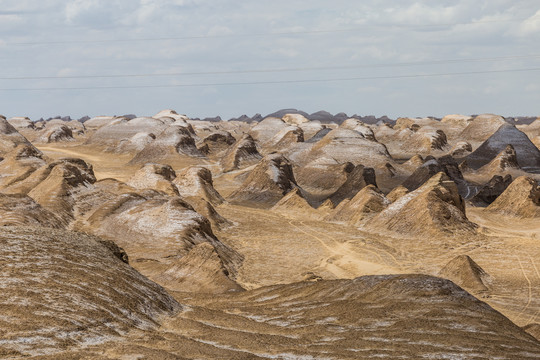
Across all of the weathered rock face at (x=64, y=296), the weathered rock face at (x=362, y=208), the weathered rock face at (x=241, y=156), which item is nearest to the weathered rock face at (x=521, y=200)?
the weathered rock face at (x=362, y=208)

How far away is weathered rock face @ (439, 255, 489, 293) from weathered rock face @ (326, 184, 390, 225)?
601 inches

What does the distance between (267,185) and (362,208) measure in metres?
15.4

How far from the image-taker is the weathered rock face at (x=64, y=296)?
1322cm

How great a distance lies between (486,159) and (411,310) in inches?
3099

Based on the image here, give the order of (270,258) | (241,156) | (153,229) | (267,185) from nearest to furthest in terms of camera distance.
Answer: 1. (153,229)
2. (270,258)
3. (267,185)
4. (241,156)

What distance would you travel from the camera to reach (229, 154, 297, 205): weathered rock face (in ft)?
201

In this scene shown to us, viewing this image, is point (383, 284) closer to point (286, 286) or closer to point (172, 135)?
point (286, 286)

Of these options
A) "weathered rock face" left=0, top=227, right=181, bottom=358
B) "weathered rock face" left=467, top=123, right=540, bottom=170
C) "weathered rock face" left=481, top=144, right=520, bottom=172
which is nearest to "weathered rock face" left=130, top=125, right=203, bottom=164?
"weathered rock face" left=467, top=123, right=540, bottom=170

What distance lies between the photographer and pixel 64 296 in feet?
49.9

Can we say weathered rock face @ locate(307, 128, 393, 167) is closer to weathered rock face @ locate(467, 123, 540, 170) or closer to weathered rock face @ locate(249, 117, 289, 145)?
weathered rock face @ locate(467, 123, 540, 170)

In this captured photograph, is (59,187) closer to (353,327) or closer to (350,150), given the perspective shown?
(353,327)

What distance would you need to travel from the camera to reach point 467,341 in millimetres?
Answer: 14641

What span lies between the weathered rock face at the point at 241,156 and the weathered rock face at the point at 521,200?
40850mm

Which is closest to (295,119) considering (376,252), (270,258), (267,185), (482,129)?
(482,129)
